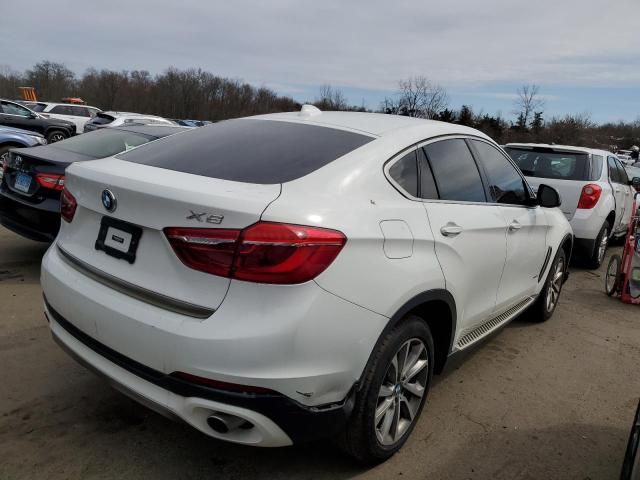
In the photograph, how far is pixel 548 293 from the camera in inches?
183

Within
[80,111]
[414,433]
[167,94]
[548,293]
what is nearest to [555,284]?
[548,293]

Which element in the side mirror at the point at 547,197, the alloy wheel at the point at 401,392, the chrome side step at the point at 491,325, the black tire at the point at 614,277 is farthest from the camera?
the black tire at the point at 614,277

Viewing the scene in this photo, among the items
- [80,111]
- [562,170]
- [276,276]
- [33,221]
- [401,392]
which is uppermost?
[80,111]

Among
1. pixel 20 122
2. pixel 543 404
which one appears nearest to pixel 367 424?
pixel 543 404

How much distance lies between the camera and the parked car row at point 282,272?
188cm

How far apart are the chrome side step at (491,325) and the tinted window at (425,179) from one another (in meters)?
0.92

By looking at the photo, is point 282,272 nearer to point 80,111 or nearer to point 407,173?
point 407,173

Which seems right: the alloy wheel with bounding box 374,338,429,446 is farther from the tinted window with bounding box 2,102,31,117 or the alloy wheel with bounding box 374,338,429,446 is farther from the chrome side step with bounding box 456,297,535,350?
the tinted window with bounding box 2,102,31,117

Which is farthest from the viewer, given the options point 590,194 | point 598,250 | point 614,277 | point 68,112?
point 68,112

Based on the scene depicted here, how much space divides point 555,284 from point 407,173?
9.98 feet

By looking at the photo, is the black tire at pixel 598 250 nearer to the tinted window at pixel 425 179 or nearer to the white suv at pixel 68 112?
the tinted window at pixel 425 179

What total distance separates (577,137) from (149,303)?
48.7 meters

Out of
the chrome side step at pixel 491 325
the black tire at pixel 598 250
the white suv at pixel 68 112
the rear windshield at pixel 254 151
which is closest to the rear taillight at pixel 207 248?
the rear windshield at pixel 254 151

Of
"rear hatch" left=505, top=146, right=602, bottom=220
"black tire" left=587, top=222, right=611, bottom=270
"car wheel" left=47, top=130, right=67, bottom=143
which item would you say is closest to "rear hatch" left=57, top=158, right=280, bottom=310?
"rear hatch" left=505, top=146, right=602, bottom=220
